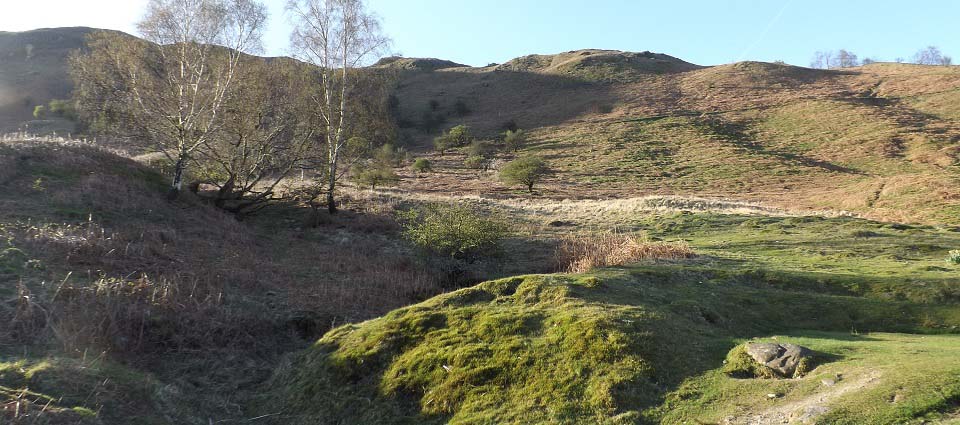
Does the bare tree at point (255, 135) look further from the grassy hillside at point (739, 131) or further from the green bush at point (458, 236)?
the grassy hillside at point (739, 131)

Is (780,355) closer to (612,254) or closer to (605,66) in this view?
(612,254)

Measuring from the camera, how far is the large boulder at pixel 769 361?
18.2 ft

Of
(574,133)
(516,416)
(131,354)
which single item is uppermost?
(574,133)

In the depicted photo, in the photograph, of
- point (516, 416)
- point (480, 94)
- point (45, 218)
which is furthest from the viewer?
point (480, 94)

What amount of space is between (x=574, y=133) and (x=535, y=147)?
7.74 meters

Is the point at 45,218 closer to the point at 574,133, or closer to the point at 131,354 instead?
the point at 131,354

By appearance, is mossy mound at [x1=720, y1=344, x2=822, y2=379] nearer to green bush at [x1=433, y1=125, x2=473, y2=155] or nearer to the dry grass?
the dry grass

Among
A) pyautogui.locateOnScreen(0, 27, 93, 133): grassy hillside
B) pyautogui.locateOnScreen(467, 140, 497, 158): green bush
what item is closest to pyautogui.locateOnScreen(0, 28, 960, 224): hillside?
pyautogui.locateOnScreen(0, 27, 93, 133): grassy hillside

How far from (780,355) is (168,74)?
2343cm

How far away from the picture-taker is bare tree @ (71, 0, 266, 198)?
789 inches

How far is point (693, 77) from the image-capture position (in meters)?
91.1

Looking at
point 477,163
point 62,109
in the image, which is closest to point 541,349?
point 477,163

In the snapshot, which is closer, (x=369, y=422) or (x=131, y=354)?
(x=369, y=422)

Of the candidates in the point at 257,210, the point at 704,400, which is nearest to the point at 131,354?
the point at 704,400
